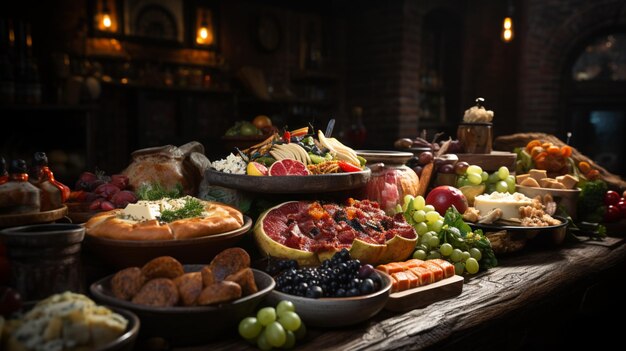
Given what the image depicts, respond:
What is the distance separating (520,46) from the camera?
342 inches

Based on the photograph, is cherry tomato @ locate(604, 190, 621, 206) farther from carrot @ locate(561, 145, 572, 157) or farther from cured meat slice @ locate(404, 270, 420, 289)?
cured meat slice @ locate(404, 270, 420, 289)

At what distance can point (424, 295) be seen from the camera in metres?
1.88

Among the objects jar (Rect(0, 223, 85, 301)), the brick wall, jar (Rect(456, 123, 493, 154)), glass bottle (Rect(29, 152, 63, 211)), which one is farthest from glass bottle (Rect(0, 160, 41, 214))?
the brick wall

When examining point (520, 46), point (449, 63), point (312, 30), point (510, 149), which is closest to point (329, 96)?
point (312, 30)

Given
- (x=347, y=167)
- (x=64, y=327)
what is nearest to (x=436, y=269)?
(x=347, y=167)

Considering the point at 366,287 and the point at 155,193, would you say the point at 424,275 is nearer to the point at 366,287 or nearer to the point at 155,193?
the point at 366,287

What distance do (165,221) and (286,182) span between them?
0.53 meters

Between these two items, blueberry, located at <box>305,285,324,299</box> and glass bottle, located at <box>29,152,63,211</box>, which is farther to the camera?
glass bottle, located at <box>29,152,63,211</box>

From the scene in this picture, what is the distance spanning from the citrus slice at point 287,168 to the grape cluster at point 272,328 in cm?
80

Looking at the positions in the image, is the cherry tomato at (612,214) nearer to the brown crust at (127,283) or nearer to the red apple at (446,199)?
the red apple at (446,199)

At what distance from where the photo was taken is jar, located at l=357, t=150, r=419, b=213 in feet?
8.55

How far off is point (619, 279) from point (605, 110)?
548 cm

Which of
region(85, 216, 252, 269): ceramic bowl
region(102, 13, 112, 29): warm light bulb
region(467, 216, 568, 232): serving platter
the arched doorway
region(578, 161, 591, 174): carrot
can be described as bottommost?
region(467, 216, 568, 232): serving platter

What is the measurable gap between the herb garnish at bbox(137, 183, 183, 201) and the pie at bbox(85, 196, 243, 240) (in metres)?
0.16
